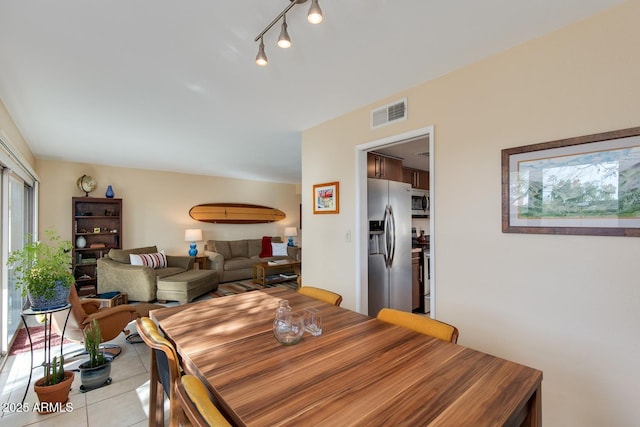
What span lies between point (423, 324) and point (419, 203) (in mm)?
3582

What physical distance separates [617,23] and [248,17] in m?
1.95

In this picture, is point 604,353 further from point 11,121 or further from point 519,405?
point 11,121

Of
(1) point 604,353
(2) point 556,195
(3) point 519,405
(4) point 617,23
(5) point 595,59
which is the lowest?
(1) point 604,353

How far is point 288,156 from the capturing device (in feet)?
16.0

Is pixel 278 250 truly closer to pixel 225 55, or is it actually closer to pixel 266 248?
pixel 266 248

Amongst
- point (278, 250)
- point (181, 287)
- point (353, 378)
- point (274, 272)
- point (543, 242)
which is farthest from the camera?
point (278, 250)

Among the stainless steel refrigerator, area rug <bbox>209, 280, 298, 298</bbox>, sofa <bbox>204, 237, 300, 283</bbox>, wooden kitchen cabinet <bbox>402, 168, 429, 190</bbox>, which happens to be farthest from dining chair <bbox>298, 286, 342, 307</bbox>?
sofa <bbox>204, 237, 300, 283</bbox>

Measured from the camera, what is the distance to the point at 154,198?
5.98m

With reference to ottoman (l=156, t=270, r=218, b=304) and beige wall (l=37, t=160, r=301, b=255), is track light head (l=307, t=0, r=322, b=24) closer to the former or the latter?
ottoman (l=156, t=270, r=218, b=304)

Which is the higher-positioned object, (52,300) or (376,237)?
(376,237)

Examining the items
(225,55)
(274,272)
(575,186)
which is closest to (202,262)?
(274,272)

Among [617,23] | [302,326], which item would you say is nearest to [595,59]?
[617,23]

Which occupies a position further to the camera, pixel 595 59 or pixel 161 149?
pixel 161 149

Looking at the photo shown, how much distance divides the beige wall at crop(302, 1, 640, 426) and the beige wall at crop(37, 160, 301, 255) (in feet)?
18.0
